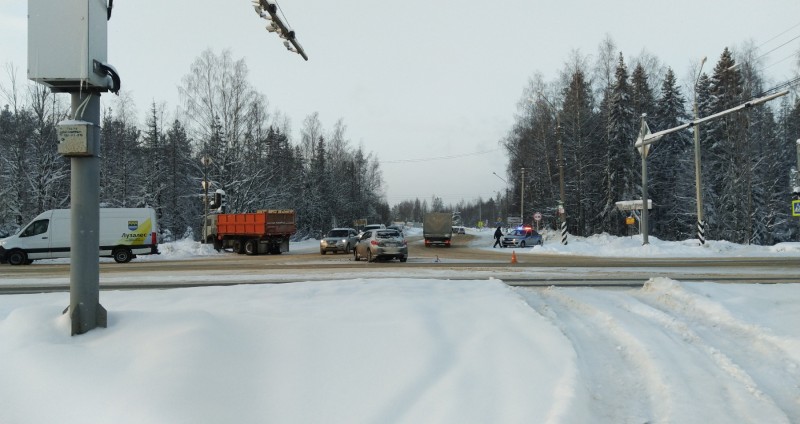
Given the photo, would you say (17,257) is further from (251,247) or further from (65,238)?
(251,247)

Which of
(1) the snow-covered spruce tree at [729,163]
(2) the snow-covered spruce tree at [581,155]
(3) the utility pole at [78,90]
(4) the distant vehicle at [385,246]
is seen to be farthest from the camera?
(2) the snow-covered spruce tree at [581,155]

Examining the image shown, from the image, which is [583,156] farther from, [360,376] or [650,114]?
[360,376]

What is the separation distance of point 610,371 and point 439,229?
39.9 metres

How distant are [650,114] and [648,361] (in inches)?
2181

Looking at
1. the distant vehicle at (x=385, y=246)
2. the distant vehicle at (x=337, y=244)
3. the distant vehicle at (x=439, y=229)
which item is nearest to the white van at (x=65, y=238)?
the distant vehicle at (x=337, y=244)

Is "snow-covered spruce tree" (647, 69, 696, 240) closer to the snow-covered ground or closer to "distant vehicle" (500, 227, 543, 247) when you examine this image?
"distant vehicle" (500, 227, 543, 247)

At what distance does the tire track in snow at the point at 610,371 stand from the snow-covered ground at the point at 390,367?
21 millimetres

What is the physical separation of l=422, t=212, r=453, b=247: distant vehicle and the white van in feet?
80.8

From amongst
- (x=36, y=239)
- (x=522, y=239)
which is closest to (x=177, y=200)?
(x=36, y=239)

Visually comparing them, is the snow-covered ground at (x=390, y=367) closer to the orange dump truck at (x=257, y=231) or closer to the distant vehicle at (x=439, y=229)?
the orange dump truck at (x=257, y=231)

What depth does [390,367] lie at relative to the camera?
4312 millimetres

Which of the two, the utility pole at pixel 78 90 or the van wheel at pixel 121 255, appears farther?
the van wheel at pixel 121 255

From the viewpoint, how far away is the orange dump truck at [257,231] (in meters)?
31.4

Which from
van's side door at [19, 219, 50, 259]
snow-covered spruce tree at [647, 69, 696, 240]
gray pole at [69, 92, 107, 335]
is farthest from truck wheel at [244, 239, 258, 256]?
snow-covered spruce tree at [647, 69, 696, 240]
